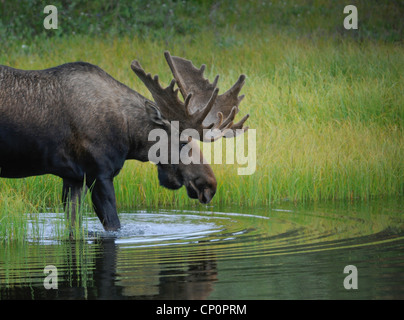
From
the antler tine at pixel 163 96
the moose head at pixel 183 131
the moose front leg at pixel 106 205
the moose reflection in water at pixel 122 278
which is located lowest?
the moose reflection in water at pixel 122 278

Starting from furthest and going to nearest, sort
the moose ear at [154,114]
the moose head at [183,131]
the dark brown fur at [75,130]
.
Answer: the moose ear at [154,114] < the moose head at [183,131] < the dark brown fur at [75,130]

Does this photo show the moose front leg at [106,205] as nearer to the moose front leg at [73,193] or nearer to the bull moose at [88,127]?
the bull moose at [88,127]

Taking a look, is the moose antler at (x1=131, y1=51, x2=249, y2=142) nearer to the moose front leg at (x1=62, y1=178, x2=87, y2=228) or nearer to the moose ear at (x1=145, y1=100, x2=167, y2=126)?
the moose ear at (x1=145, y1=100, x2=167, y2=126)

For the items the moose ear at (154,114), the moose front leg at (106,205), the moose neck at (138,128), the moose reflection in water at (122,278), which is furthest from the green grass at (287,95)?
the moose reflection in water at (122,278)

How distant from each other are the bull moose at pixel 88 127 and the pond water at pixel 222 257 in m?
0.49

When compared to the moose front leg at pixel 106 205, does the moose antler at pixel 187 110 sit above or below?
above

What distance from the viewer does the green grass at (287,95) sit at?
9.95 m

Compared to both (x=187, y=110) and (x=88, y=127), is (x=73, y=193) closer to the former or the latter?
(x=88, y=127)

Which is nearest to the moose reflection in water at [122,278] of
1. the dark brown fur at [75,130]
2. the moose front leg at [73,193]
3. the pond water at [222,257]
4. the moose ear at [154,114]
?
the pond water at [222,257]

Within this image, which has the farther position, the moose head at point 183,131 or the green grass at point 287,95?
the green grass at point 287,95

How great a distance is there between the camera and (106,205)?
771 cm

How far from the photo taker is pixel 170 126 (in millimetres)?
7891

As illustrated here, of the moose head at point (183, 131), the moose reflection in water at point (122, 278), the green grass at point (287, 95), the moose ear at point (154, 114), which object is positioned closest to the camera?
the moose reflection in water at point (122, 278)
